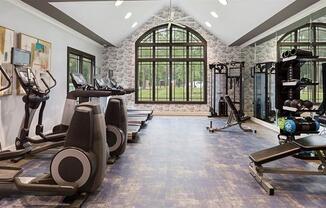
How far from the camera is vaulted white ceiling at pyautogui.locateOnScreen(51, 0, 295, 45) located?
635 centimetres

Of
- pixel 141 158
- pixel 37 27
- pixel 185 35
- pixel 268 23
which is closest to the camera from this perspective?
pixel 141 158

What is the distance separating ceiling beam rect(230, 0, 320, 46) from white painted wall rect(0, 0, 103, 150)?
507 cm

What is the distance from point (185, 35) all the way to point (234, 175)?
9.26 meters

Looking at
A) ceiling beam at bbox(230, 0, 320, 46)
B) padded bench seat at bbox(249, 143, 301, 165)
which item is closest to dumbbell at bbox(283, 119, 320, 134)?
padded bench seat at bbox(249, 143, 301, 165)

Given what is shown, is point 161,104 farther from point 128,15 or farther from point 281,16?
point 281,16

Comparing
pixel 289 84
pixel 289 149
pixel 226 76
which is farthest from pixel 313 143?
pixel 226 76

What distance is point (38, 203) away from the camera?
2.92m

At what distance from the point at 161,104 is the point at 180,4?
13.2 ft

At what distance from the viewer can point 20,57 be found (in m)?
5.46

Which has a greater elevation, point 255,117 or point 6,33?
point 6,33

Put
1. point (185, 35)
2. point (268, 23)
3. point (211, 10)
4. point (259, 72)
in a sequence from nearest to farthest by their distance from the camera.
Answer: point (268, 23), point (211, 10), point (259, 72), point (185, 35)

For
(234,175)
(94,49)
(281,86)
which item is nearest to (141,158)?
(234,175)

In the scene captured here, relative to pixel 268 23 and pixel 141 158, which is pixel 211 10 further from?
pixel 141 158

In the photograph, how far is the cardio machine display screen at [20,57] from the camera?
5251 millimetres
